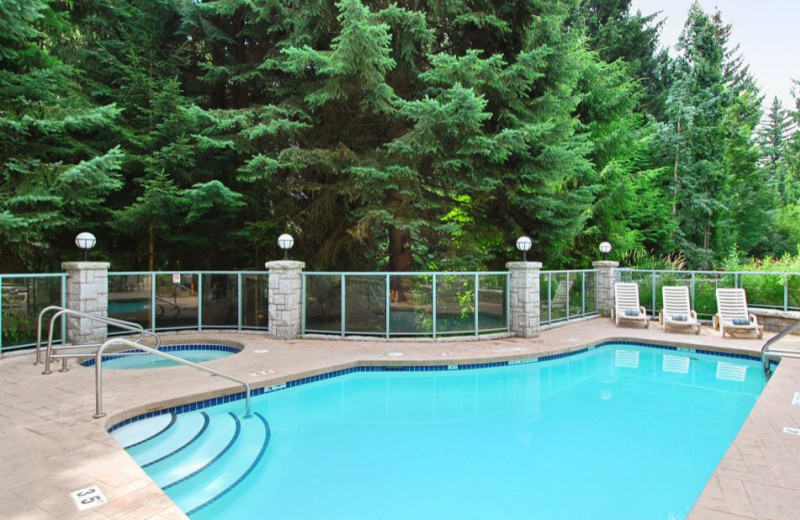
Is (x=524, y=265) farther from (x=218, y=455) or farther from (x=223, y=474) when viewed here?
(x=223, y=474)

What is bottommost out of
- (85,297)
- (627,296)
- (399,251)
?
(627,296)

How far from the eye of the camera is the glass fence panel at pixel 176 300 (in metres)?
9.67

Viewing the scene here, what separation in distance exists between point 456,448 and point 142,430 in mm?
3151

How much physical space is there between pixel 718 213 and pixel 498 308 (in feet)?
54.3

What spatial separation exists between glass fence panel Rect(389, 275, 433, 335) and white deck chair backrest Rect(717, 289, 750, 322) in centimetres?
640

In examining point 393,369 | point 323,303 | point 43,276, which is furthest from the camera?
point 323,303

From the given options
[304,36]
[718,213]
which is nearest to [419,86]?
[304,36]

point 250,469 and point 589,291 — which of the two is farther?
point 589,291

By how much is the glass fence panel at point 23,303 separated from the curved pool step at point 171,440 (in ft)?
14.5

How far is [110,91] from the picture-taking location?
10.5m

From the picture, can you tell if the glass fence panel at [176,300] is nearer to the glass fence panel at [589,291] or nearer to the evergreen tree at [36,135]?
the evergreen tree at [36,135]

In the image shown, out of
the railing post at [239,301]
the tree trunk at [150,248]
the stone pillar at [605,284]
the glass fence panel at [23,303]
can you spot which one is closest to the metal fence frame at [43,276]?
the glass fence panel at [23,303]

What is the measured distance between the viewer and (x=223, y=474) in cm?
405

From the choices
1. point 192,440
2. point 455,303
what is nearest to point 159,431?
point 192,440
